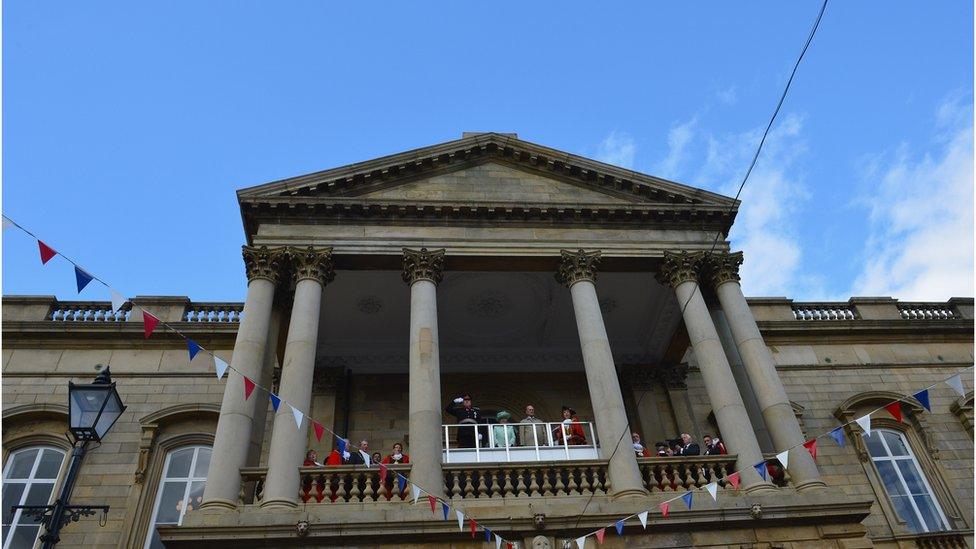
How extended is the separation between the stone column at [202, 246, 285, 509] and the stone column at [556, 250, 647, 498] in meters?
6.08

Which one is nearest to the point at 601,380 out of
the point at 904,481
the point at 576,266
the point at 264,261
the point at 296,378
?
the point at 576,266

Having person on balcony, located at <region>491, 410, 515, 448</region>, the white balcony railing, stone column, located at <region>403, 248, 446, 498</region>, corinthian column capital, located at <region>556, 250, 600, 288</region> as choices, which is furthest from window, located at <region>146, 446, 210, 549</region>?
corinthian column capital, located at <region>556, 250, 600, 288</region>

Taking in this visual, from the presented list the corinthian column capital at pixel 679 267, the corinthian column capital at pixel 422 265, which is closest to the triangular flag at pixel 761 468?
the corinthian column capital at pixel 679 267

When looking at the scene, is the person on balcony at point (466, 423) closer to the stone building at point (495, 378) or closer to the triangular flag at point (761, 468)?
the stone building at point (495, 378)

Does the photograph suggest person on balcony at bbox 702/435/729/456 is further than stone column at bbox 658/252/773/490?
Yes

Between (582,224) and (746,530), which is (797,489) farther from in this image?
(582,224)

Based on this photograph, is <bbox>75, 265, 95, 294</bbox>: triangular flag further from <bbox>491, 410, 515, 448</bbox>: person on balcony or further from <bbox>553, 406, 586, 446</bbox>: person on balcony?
<bbox>553, 406, 586, 446</bbox>: person on balcony

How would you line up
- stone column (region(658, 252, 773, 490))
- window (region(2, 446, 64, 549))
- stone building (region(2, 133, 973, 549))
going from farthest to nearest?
window (region(2, 446, 64, 549)) → stone column (region(658, 252, 773, 490)) → stone building (region(2, 133, 973, 549))

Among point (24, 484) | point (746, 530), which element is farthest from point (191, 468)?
point (746, 530)

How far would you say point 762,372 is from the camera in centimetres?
1338

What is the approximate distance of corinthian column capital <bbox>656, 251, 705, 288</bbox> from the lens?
49.5 feet

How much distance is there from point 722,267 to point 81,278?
12306 millimetres

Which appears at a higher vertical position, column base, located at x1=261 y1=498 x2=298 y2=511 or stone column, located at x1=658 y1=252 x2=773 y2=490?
stone column, located at x1=658 y1=252 x2=773 y2=490

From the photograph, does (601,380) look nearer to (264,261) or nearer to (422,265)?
(422,265)
